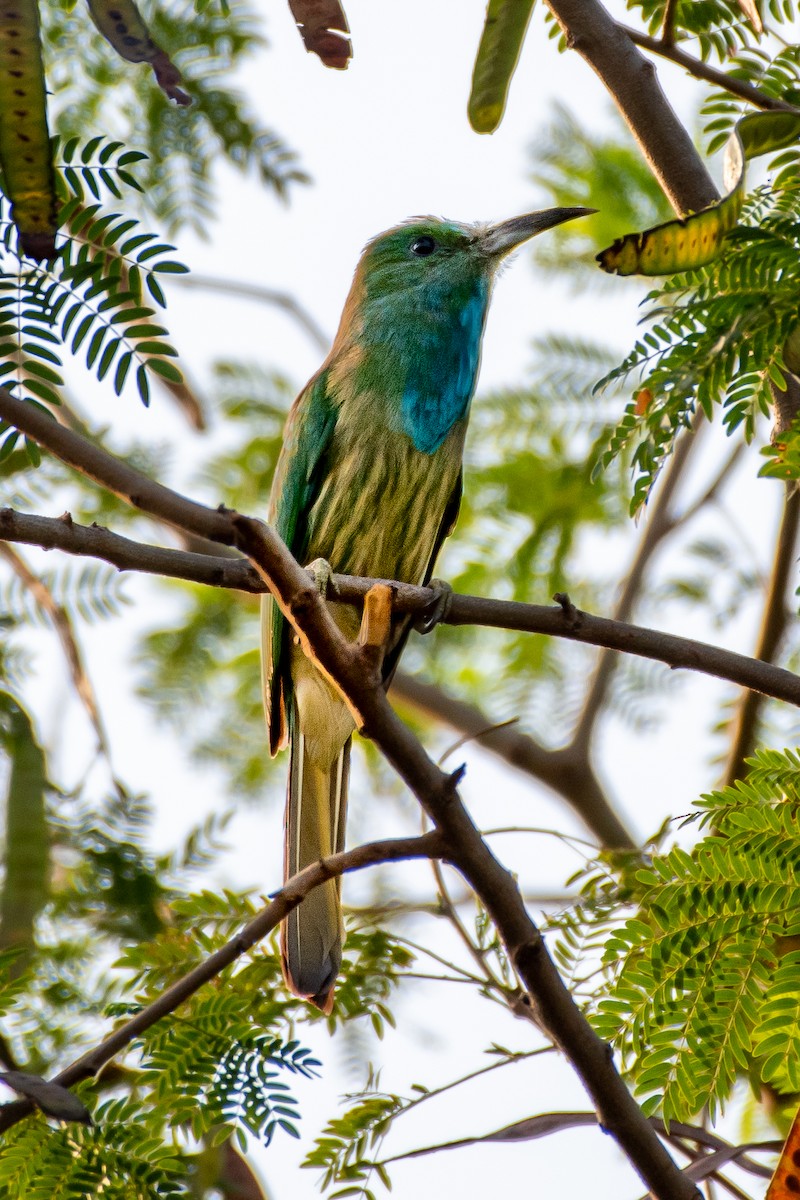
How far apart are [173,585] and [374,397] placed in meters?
1.93

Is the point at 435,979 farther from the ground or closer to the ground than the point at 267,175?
closer to the ground

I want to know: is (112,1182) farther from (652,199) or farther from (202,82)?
(652,199)

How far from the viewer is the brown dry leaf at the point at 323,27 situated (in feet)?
8.00

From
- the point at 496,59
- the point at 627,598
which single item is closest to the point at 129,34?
the point at 496,59

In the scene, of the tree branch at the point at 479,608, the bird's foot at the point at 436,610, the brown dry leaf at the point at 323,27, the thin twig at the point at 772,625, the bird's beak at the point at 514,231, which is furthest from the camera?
the bird's beak at the point at 514,231

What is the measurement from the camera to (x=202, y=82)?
151 inches

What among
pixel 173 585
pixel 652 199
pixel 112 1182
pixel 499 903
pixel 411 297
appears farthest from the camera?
pixel 173 585

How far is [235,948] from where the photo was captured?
80.9 inches

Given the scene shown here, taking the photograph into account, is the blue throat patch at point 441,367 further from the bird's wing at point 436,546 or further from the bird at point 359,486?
the bird's wing at point 436,546

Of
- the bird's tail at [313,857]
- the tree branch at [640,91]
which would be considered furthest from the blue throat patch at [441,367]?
the tree branch at [640,91]

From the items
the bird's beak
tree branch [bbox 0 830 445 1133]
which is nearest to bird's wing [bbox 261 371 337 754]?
the bird's beak

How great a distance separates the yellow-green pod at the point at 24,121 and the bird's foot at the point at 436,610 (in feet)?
3.24

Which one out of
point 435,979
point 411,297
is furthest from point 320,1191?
point 411,297

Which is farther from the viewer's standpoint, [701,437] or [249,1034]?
[701,437]
